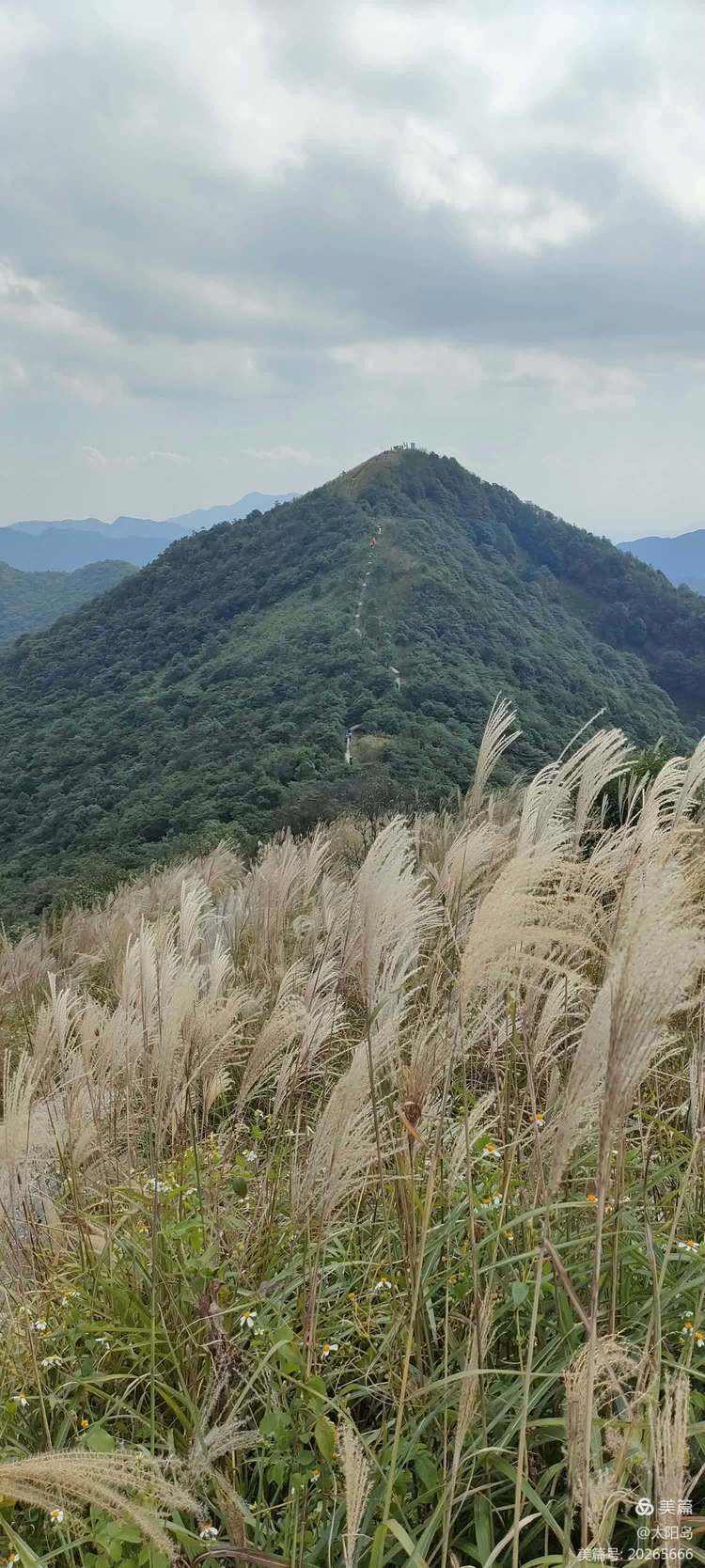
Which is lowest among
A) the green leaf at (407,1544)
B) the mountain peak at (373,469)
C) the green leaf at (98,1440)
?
the green leaf at (98,1440)

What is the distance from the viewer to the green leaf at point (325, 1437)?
4.44 feet

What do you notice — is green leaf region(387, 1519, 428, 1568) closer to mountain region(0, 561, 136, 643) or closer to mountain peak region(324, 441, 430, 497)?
mountain peak region(324, 441, 430, 497)

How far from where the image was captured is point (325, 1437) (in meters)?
1.37

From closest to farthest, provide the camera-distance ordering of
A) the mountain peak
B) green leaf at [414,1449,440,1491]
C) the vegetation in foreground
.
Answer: the vegetation in foreground
green leaf at [414,1449,440,1491]
the mountain peak

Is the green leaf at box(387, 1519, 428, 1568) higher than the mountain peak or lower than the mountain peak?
lower

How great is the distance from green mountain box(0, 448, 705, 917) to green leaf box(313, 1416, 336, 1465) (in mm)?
16473

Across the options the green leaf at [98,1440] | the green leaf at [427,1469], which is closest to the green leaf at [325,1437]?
the green leaf at [427,1469]

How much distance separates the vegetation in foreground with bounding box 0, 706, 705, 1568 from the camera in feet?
3.51

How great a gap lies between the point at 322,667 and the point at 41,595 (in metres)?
154

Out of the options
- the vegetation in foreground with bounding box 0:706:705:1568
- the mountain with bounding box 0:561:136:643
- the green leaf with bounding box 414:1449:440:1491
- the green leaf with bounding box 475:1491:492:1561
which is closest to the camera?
the vegetation in foreground with bounding box 0:706:705:1568

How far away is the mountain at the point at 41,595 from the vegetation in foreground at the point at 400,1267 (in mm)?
165472

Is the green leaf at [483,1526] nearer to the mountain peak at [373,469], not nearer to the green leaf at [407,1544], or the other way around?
the green leaf at [407,1544]

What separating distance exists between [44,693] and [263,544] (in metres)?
27.4

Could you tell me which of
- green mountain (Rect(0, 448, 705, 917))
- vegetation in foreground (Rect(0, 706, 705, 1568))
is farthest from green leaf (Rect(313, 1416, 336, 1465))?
green mountain (Rect(0, 448, 705, 917))
